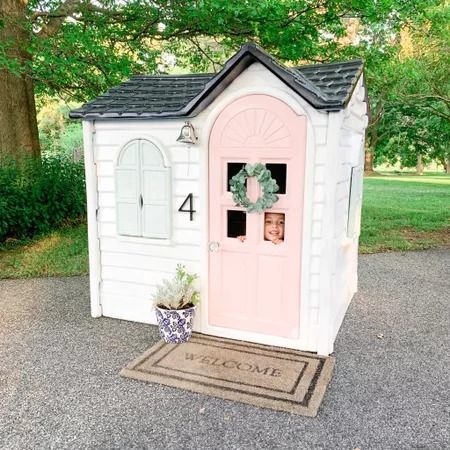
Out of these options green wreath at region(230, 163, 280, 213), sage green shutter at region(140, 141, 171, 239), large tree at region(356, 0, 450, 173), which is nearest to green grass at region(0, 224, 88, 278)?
sage green shutter at region(140, 141, 171, 239)

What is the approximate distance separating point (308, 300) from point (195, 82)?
3.12m

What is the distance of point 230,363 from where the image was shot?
13.8 feet

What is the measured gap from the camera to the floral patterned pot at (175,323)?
454 cm

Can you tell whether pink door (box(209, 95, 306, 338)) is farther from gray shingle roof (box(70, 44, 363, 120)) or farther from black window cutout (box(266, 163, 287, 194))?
gray shingle roof (box(70, 44, 363, 120))

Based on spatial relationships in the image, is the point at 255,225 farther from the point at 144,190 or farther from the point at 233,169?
the point at 144,190

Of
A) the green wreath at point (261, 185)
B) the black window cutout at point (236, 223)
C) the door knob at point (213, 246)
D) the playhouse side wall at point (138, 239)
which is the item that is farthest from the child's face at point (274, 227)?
the playhouse side wall at point (138, 239)

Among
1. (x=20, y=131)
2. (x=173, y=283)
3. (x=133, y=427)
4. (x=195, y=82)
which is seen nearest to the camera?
(x=133, y=427)

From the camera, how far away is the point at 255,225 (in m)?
4.51

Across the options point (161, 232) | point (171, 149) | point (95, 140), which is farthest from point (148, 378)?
point (95, 140)

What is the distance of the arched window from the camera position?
480 centimetres

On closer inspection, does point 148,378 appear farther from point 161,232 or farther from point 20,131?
point 20,131

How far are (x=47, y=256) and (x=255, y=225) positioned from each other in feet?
18.0

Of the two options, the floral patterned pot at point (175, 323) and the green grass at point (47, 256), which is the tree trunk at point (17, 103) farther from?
the floral patterned pot at point (175, 323)

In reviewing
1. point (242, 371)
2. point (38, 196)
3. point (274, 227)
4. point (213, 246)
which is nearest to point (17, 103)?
point (38, 196)
